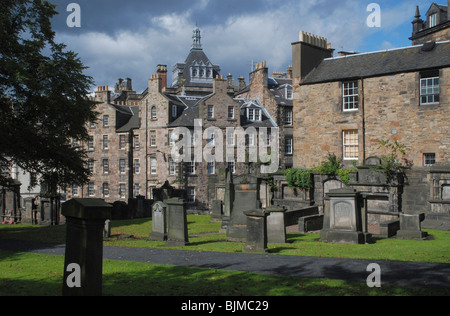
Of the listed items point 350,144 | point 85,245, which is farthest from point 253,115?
point 85,245

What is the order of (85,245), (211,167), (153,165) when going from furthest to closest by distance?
Result: (153,165)
(211,167)
(85,245)

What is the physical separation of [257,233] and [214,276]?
13.5 ft

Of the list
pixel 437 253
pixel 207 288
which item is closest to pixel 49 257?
pixel 207 288

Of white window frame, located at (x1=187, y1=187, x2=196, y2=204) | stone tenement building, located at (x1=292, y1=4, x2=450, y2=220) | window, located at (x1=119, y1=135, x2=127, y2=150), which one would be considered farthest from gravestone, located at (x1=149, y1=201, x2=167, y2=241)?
window, located at (x1=119, y1=135, x2=127, y2=150)

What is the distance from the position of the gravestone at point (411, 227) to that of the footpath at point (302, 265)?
20.9ft

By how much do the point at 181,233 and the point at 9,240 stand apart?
8.35 meters

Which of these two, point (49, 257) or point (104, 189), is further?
point (104, 189)

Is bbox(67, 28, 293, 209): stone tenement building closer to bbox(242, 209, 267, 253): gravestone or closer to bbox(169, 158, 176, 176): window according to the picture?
bbox(169, 158, 176, 176): window

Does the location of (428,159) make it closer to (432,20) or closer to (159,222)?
(159,222)

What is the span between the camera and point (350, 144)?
3112 centimetres

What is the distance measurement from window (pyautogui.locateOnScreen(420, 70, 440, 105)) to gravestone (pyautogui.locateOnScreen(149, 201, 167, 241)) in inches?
771

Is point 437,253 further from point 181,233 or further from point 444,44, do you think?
point 444,44
